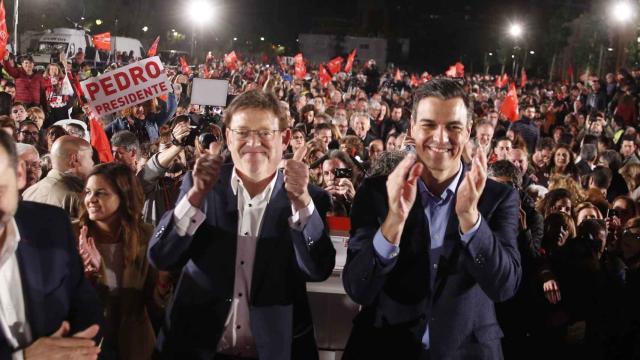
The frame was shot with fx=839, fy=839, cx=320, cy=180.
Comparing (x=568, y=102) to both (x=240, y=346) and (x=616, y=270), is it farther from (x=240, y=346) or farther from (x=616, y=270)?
(x=240, y=346)

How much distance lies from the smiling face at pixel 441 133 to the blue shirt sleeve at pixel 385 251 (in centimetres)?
36

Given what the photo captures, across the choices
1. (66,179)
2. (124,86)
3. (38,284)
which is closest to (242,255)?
(38,284)

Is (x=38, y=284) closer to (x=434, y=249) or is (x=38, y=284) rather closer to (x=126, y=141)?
(x=434, y=249)

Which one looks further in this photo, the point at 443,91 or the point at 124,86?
the point at 124,86

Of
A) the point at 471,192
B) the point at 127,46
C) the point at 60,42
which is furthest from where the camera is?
the point at 127,46

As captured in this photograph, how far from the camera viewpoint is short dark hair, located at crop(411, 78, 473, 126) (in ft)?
10.1

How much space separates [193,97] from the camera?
1007 centimetres

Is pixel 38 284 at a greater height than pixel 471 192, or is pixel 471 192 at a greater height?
pixel 471 192

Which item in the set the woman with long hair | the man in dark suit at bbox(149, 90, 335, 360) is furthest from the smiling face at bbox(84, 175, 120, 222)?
the man in dark suit at bbox(149, 90, 335, 360)

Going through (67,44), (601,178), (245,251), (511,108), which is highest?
(67,44)

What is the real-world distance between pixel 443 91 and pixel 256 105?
29.2 inches

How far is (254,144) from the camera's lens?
325cm

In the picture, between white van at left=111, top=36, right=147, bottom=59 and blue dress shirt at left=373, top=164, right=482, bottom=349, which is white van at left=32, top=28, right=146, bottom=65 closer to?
white van at left=111, top=36, right=147, bottom=59

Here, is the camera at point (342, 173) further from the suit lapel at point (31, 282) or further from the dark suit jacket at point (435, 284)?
the suit lapel at point (31, 282)
